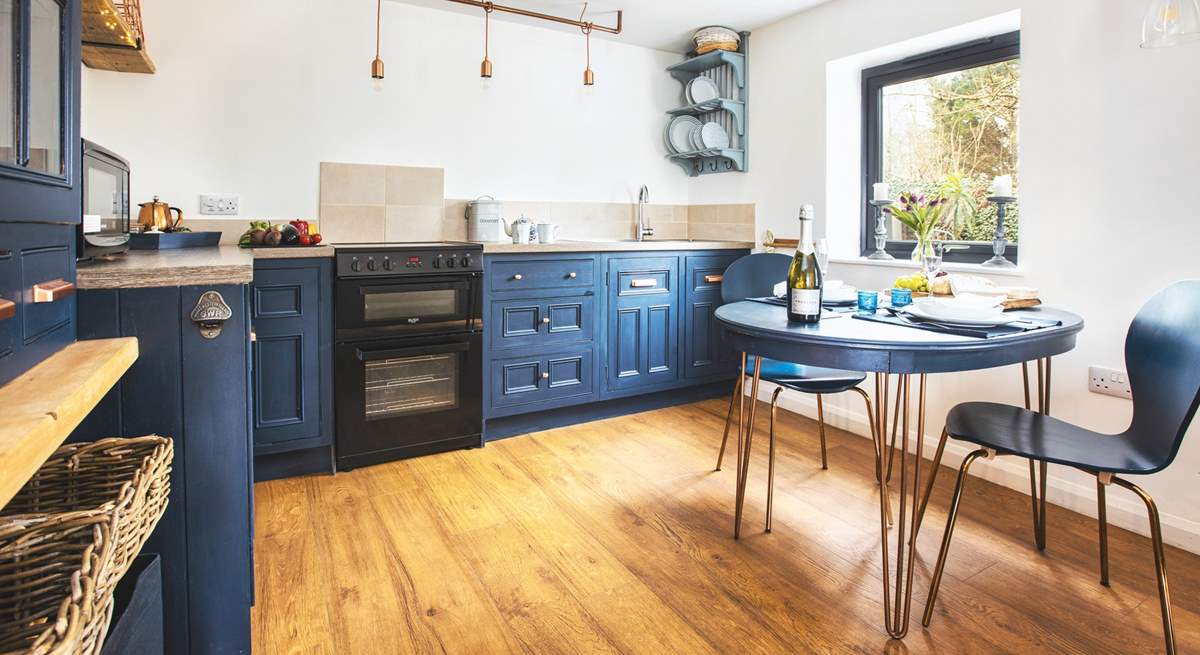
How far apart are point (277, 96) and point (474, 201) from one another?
105 cm

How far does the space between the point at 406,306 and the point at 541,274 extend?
2.34 feet

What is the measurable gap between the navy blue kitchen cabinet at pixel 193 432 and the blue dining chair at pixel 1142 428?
5.73 feet

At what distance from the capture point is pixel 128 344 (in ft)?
3.85

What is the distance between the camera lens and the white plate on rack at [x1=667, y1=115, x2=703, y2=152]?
4391 millimetres

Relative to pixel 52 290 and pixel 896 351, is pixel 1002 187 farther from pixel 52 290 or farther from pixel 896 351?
pixel 52 290

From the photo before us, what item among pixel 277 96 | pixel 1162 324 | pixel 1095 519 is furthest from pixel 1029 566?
pixel 277 96

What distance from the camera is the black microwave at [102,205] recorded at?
1660mm

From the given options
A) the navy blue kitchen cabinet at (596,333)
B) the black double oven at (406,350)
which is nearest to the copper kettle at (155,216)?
the black double oven at (406,350)

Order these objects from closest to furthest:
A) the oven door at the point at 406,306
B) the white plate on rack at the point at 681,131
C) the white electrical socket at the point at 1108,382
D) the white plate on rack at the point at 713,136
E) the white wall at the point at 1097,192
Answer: the white wall at the point at 1097,192 → the white electrical socket at the point at 1108,382 → the oven door at the point at 406,306 → the white plate on rack at the point at 713,136 → the white plate on rack at the point at 681,131

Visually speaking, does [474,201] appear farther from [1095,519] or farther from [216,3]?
[1095,519]

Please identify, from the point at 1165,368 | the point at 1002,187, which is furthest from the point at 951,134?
the point at 1165,368

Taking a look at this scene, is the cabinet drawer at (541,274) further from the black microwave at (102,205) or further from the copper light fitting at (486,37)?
the black microwave at (102,205)

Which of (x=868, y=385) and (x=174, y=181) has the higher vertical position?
(x=174, y=181)

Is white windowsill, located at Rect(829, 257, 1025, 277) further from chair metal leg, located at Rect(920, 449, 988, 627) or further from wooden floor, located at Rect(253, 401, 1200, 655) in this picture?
chair metal leg, located at Rect(920, 449, 988, 627)
